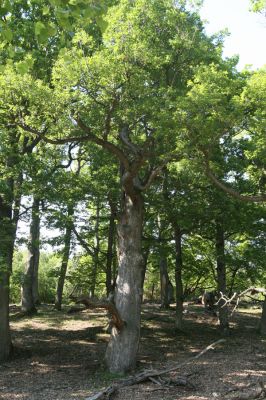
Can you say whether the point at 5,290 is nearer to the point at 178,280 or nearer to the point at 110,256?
the point at 110,256

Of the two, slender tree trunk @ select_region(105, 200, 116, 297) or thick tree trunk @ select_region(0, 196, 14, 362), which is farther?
slender tree trunk @ select_region(105, 200, 116, 297)

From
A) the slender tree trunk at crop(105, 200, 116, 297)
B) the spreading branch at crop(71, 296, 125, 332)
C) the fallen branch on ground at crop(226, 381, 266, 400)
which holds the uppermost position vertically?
the slender tree trunk at crop(105, 200, 116, 297)

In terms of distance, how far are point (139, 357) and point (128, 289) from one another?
279 centimetres

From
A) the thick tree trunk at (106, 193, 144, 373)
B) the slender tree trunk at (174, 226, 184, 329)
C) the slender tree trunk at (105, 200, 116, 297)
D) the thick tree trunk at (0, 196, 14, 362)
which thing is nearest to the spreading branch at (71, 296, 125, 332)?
the thick tree trunk at (106, 193, 144, 373)

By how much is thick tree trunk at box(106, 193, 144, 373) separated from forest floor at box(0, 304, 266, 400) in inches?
20.5

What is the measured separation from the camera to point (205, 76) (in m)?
9.19

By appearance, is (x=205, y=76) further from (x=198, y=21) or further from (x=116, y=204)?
(x=116, y=204)

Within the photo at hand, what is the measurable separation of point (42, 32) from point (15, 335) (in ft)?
47.8

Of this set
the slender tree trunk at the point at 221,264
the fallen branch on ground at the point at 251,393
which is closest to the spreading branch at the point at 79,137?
the fallen branch on ground at the point at 251,393

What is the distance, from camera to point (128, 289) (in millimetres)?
11781

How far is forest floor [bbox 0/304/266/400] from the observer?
30.9 feet

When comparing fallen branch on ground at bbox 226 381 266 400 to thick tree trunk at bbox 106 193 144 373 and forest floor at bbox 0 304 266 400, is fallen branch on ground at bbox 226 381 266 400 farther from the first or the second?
thick tree trunk at bbox 106 193 144 373

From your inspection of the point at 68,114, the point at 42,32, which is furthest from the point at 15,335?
the point at 42,32

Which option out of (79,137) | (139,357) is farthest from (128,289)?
(79,137)
